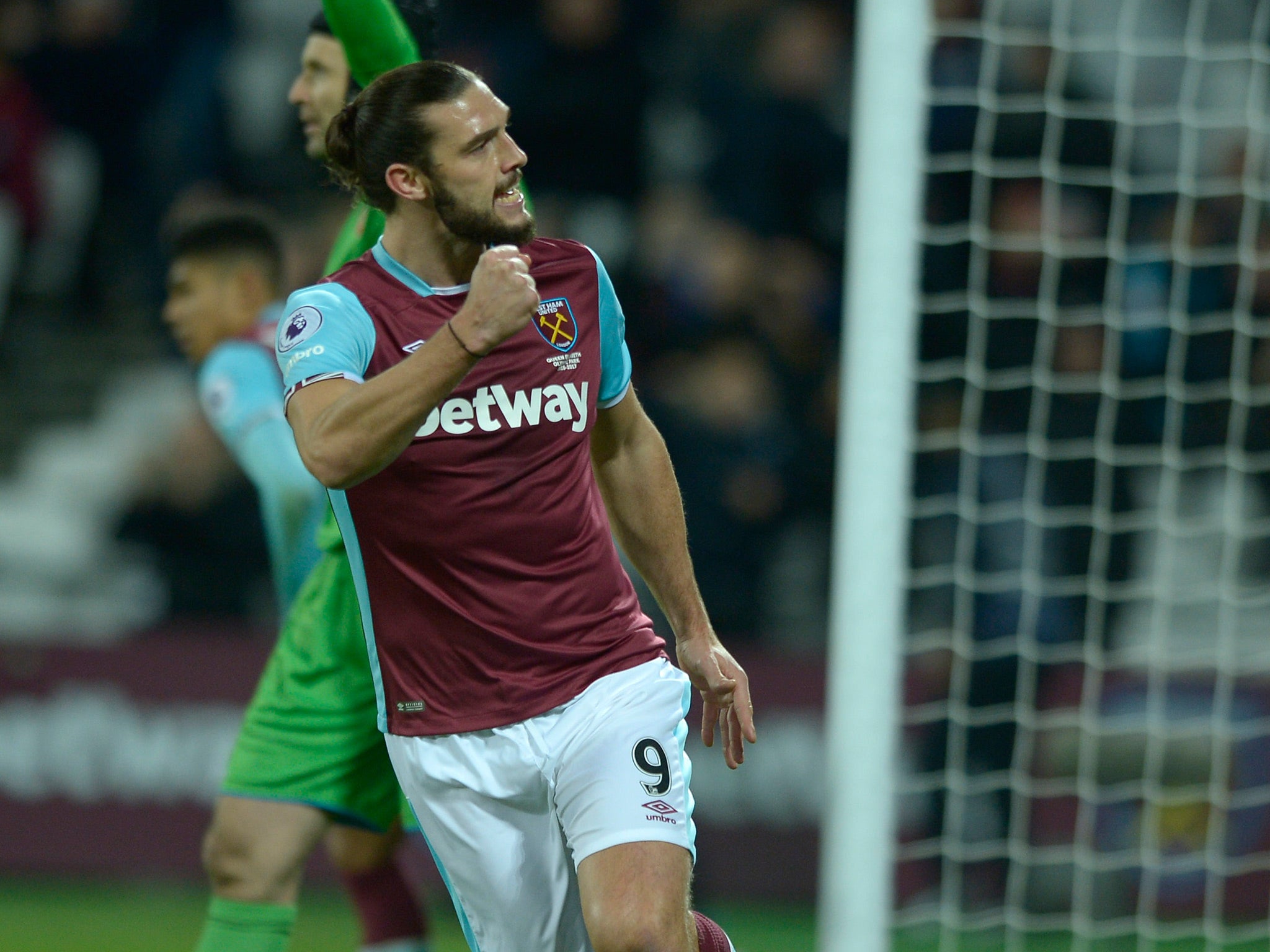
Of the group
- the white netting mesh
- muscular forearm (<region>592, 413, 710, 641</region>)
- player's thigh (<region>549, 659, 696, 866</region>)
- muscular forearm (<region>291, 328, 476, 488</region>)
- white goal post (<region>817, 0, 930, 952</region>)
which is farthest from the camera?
the white netting mesh

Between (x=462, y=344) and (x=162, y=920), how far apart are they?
440 cm

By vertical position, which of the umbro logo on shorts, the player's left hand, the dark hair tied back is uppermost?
the dark hair tied back

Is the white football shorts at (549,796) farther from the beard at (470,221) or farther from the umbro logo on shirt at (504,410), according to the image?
the beard at (470,221)

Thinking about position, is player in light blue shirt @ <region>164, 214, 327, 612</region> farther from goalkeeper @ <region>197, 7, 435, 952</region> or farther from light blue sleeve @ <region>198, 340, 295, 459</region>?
goalkeeper @ <region>197, 7, 435, 952</region>

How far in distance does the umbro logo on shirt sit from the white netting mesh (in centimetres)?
304

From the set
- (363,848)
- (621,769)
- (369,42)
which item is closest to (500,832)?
(621,769)

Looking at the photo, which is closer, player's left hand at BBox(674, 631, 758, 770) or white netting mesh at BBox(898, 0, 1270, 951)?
player's left hand at BBox(674, 631, 758, 770)

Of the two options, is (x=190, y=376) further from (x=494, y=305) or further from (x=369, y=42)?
(x=494, y=305)

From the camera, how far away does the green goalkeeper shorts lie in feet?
12.7

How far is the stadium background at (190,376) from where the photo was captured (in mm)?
6934

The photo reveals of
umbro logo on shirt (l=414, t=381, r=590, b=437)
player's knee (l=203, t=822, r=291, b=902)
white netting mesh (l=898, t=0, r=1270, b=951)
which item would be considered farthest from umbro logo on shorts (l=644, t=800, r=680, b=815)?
white netting mesh (l=898, t=0, r=1270, b=951)

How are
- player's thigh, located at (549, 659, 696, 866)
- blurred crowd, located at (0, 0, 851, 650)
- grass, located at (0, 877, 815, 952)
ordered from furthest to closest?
blurred crowd, located at (0, 0, 851, 650) < grass, located at (0, 877, 815, 952) < player's thigh, located at (549, 659, 696, 866)

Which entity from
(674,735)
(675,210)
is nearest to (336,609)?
(674,735)

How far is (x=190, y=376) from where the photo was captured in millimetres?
8547
